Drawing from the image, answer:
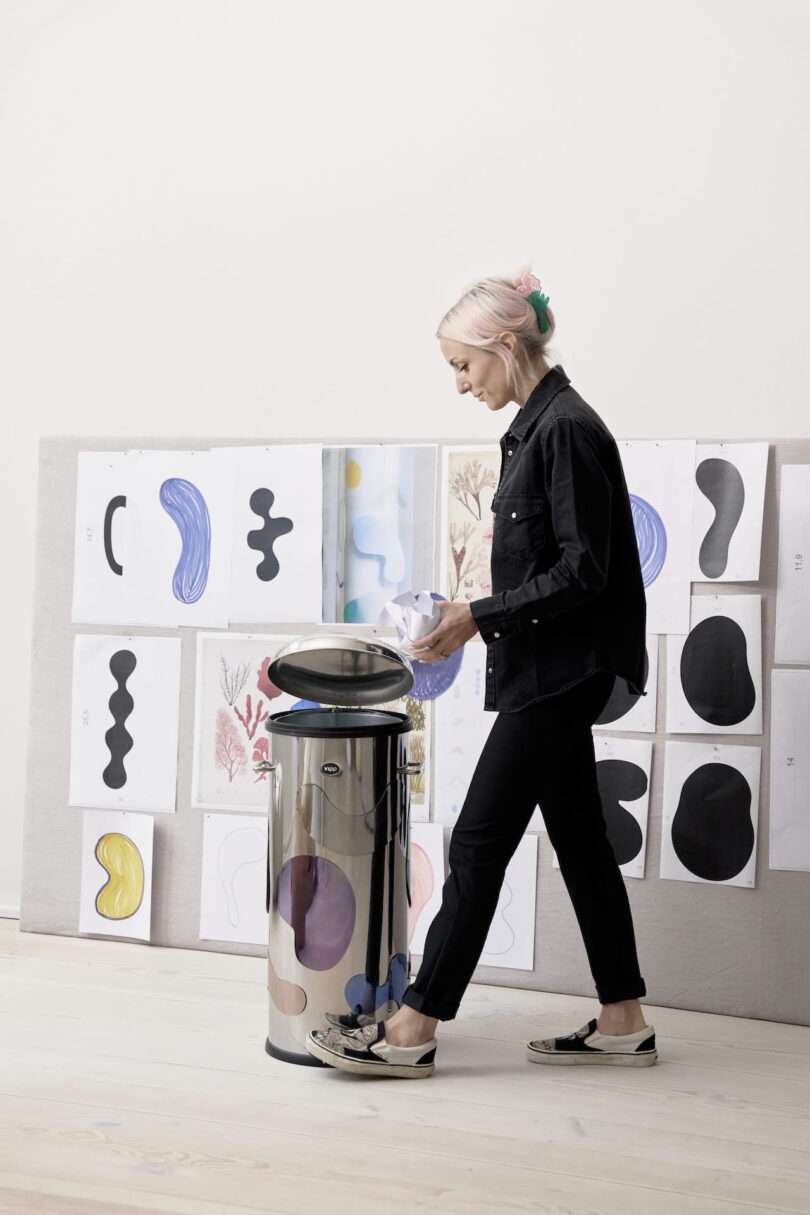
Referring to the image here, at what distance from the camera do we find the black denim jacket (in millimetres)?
2072

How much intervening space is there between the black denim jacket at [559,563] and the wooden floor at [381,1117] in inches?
25.9

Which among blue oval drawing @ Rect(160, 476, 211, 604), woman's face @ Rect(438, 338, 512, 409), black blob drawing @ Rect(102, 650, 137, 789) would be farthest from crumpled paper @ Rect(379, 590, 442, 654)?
black blob drawing @ Rect(102, 650, 137, 789)

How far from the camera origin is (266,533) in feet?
9.34

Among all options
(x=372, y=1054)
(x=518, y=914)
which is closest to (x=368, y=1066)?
(x=372, y=1054)

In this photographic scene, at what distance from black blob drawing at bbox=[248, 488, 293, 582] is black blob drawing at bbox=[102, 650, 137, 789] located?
377 millimetres

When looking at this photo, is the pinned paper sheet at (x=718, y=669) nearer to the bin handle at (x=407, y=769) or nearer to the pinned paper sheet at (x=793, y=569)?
the pinned paper sheet at (x=793, y=569)

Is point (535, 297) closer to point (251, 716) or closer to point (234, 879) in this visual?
point (251, 716)

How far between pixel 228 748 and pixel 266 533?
1.57 feet

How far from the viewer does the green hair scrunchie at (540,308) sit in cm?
218

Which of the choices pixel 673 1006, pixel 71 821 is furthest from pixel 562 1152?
pixel 71 821

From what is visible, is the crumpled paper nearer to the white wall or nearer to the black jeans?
the black jeans

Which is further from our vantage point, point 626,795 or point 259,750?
point 259,750

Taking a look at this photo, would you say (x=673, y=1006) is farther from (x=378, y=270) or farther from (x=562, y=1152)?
(x=378, y=270)

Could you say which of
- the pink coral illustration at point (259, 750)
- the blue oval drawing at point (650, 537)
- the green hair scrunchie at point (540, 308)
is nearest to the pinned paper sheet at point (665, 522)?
the blue oval drawing at point (650, 537)
